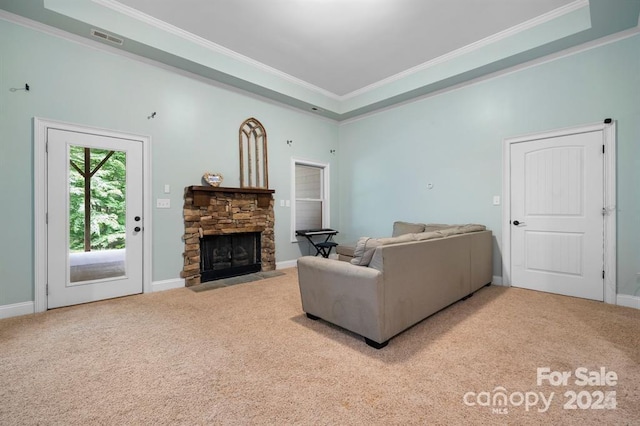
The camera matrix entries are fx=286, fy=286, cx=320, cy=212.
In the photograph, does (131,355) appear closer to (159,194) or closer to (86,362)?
(86,362)

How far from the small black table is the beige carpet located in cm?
234

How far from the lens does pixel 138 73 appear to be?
3.72 m

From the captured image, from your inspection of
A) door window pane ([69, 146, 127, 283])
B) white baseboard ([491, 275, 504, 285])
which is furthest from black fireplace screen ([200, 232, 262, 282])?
white baseboard ([491, 275, 504, 285])

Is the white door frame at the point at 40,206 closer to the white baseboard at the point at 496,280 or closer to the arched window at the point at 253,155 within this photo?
the arched window at the point at 253,155

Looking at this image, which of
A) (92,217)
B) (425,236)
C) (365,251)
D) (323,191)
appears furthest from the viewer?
(323,191)

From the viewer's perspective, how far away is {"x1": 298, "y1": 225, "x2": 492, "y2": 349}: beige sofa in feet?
7.20

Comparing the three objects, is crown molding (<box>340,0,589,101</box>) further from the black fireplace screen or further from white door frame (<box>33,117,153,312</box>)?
white door frame (<box>33,117,153,312</box>)

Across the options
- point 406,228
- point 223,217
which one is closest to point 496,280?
point 406,228

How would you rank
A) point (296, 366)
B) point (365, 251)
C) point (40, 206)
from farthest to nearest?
point (40, 206)
point (365, 251)
point (296, 366)

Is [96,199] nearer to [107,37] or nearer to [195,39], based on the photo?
[107,37]

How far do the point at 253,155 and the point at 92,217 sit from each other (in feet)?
7.94

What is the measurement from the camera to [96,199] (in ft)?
11.4

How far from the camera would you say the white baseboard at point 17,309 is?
2893 mm

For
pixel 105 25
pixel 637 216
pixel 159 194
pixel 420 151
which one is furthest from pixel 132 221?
pixel 637 216
